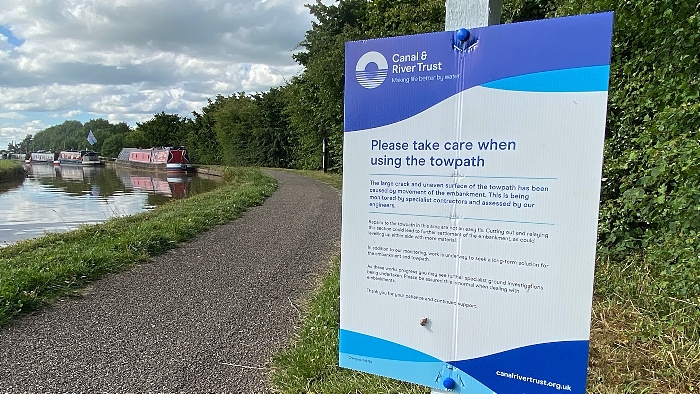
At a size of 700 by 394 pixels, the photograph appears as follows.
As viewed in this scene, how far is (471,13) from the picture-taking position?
6.40 feet

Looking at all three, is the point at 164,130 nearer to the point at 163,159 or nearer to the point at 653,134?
the point at 163,159

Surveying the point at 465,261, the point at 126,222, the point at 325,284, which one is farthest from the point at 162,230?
A: the point at 465,261

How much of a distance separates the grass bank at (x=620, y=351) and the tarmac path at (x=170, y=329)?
0.95 ft

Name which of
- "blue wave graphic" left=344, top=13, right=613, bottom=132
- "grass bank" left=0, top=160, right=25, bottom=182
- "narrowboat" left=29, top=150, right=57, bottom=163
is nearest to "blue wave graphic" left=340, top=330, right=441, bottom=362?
"blue wave graphic" left=344, top=13, right=613, bottom=132

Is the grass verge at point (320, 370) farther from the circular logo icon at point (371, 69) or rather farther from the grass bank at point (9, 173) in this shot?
the grass bank at point (9, 173)

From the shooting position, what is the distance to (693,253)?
310 cm

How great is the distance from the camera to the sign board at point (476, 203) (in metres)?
1.68

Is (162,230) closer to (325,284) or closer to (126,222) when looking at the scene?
(126,222)

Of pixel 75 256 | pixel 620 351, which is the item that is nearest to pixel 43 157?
pixel 75 256

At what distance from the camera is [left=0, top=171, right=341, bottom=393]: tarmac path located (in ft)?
10.5

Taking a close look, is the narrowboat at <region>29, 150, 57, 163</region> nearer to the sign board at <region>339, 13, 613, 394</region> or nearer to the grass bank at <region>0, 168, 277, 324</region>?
Answer: the grass bank at <region>0, 168, 277, 324</region>

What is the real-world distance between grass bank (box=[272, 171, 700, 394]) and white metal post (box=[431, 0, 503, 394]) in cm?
125

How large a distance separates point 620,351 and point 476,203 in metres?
2.02

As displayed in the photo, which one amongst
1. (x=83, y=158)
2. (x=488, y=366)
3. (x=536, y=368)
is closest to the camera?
(x=536, y=368)
